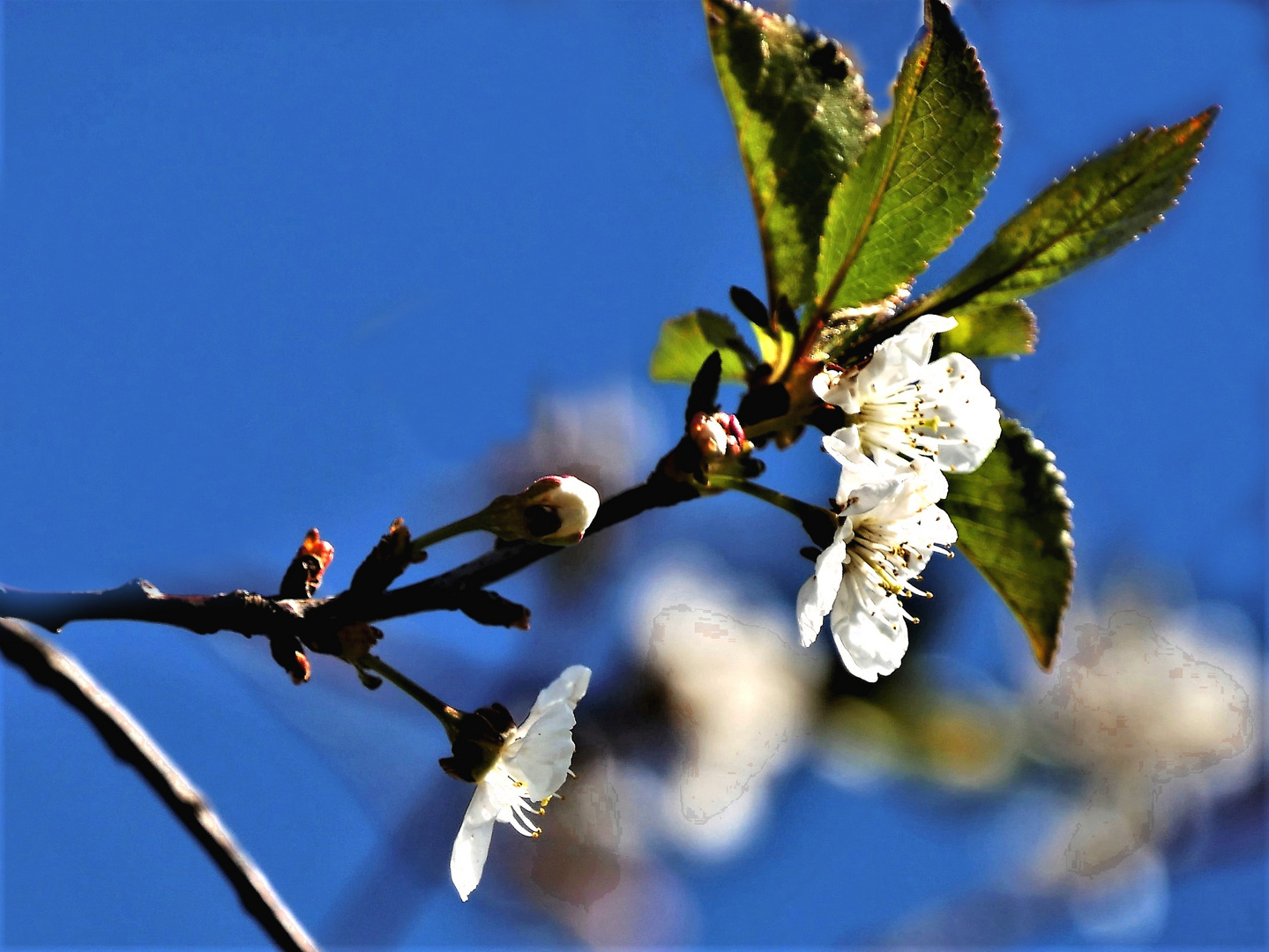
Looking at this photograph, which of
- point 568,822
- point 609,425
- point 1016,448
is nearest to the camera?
point 1016,448

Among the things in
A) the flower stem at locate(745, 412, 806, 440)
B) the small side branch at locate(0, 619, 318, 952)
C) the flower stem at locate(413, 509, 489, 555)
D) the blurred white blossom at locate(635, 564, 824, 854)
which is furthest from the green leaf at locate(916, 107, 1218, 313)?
the blurred white blossom at locate(635, 564, 824, 854)

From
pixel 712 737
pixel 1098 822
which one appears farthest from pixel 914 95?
pixel 1098 822

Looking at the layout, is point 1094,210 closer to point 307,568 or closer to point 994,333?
point 994,333

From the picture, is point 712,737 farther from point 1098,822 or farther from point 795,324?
point 795,324

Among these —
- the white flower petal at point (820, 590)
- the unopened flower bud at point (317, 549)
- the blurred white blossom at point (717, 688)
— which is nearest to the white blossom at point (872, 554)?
the white flower petal at point (820, 590)

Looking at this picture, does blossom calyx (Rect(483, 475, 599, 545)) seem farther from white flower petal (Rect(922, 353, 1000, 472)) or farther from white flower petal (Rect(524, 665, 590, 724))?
white flower petal (Rect(922, 353, 1000, 472))

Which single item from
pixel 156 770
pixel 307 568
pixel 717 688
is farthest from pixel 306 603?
pixel 717 688

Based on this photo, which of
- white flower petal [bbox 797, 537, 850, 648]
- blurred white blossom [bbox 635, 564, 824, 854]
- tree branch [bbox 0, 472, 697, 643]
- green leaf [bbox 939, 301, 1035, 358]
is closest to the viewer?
tree branch [bbox 0, 472, 697, 643]
